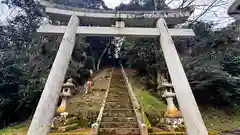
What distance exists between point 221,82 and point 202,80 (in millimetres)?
868

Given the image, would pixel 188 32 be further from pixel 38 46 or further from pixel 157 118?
pixel 38 46

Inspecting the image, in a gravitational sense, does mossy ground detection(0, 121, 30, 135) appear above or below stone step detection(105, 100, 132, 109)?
below

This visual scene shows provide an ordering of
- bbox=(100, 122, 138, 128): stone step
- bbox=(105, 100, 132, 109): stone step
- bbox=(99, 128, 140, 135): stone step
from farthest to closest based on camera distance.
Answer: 1. bbox=(105, 100, 132, 109): stone step
2. bbox=(100, 122, 138, 128): stone step
3. bbox=(99, 128, 140, 135): stone step

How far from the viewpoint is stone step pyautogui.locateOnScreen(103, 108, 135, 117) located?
6275mm

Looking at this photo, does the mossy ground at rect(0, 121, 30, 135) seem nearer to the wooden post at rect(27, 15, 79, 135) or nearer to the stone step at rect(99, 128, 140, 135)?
the wooden post at rect(27, 15, 79, 135)

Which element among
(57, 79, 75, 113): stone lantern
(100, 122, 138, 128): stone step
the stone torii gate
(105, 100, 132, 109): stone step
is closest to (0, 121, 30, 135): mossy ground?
(57, 79, 75, 113): stone lantern

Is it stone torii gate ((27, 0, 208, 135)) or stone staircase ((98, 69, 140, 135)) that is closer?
stone torii gate ((27, 0, 208, 135))

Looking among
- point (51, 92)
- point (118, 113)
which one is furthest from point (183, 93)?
point (51, 92)

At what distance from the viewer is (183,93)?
15.2ft

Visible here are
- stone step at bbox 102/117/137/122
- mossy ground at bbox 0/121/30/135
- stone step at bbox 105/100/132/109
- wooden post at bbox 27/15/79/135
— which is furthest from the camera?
mossy ground at bbox 0/121/30/135

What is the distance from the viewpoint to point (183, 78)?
4906 mm

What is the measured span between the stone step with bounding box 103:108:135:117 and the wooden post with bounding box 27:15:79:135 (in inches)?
80.3

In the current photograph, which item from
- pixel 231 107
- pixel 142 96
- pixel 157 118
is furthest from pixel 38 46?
pixel 231 107

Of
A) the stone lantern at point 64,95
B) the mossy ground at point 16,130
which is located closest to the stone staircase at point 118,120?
the stone lantern at point 64,95
